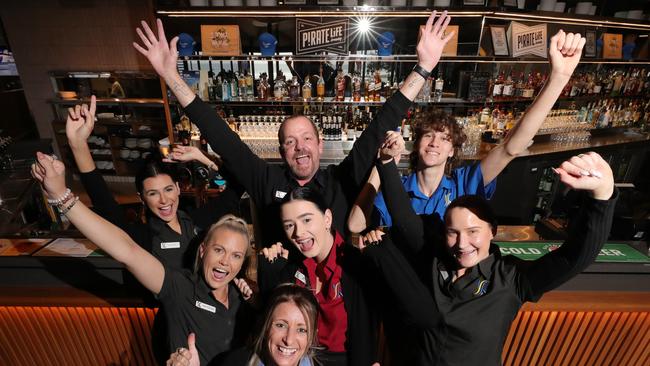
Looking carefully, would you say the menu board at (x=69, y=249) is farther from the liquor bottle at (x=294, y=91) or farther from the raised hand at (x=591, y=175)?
the liquor bottle at (x=294, y=91)

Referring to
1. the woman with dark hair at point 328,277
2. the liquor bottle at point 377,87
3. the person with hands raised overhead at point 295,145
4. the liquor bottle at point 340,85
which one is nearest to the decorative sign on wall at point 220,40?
the liquor bottle at point 340,85

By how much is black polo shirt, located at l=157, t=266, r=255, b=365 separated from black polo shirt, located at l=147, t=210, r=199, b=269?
1.03 ft

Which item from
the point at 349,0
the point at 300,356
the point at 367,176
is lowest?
the point at 300,356

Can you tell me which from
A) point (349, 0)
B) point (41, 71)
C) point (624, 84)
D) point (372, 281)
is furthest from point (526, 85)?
point (41, 71)

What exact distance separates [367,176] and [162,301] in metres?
1.20

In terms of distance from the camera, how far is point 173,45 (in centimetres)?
189

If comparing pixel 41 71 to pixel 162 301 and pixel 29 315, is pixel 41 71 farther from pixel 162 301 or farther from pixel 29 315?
pixel 162 301

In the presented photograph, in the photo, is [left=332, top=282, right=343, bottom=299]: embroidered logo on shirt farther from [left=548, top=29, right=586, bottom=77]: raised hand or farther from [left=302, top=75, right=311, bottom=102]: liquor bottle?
[left=302, top=75, right=311, bottom=102]: liquor bottle

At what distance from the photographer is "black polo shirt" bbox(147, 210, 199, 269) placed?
1848mm

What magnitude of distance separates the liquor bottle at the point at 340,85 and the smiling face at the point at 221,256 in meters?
3.18

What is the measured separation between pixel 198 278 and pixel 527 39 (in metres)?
4.68

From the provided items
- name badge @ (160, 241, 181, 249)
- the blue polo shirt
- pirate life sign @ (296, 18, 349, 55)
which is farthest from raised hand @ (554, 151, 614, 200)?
pirate life sign @ (296, 18, 349, 55)

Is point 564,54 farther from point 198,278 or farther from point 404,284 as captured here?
point 198,278

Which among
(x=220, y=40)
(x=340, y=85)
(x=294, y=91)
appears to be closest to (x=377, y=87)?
(x=340, y=85)
